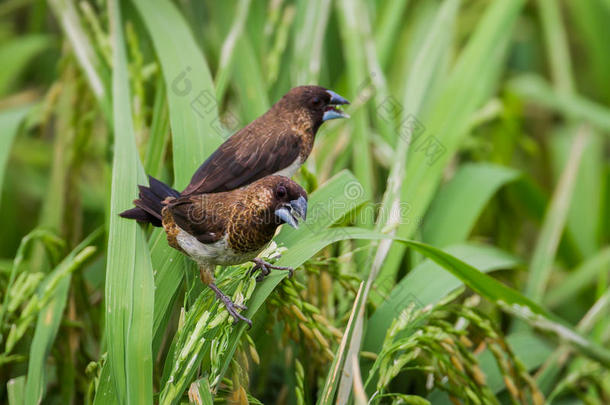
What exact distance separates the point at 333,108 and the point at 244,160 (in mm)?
595

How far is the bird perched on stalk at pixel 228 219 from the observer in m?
1.55

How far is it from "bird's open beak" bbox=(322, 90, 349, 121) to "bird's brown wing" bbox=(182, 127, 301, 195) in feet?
0.75

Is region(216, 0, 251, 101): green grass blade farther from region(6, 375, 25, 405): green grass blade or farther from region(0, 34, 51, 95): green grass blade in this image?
region(0, 34, 51, 95): green grass blade

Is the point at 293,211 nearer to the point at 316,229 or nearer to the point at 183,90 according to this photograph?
the point at 316,229

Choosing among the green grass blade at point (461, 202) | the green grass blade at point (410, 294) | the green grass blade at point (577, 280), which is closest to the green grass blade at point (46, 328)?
the green grass blade at point (410, 294)

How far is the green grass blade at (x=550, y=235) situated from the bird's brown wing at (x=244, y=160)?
1237 millimetres

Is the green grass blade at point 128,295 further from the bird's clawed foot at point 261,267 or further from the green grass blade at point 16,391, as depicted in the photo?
the green grass blade at point 16,391

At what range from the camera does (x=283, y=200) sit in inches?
61.4

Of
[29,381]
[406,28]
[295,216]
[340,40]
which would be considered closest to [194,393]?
[295,216]

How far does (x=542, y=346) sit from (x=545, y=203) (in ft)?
2.96

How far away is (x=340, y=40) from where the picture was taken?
10.4 ft

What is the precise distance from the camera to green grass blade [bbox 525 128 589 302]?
104 inches

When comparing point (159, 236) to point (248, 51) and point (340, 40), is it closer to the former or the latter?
point (248, 51)

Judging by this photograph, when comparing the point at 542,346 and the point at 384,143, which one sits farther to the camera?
the point at 384,143
